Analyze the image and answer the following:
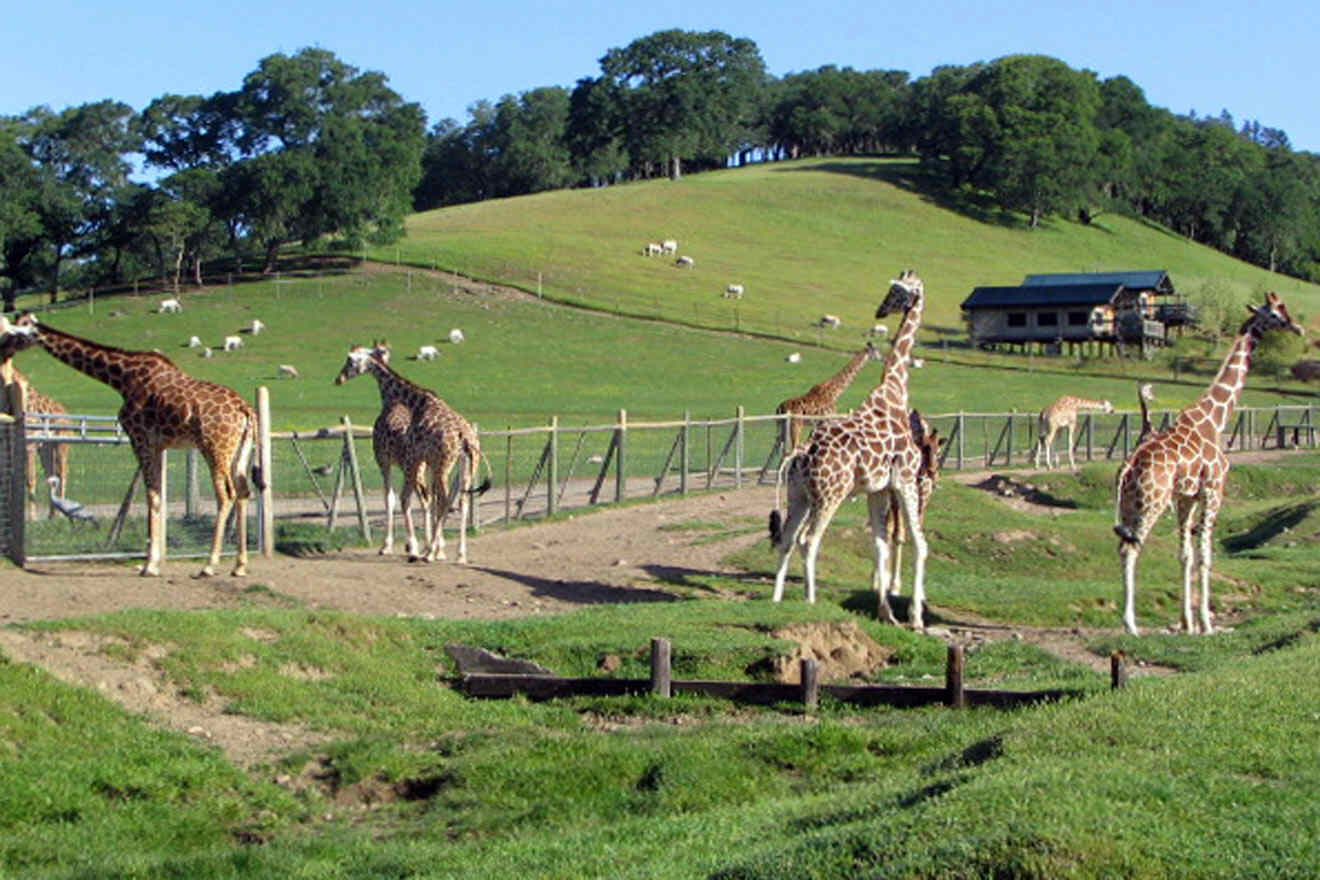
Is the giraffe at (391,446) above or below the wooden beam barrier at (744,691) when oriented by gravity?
above

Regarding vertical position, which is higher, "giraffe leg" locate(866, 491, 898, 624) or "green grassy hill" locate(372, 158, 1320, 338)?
"green grassy hill" locate(372, 158, 1320, 338)

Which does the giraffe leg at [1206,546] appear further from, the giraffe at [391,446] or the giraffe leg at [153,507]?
the giraffe leg at [153,507]

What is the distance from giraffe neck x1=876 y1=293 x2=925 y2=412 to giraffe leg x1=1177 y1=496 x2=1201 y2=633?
3715mm

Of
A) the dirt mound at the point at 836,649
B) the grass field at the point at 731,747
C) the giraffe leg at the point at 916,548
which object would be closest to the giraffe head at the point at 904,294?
the giraffe leg at the point at 916,548

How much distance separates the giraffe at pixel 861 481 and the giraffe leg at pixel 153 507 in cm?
742

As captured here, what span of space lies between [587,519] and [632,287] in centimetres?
6111

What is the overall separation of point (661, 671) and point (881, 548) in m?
6.60

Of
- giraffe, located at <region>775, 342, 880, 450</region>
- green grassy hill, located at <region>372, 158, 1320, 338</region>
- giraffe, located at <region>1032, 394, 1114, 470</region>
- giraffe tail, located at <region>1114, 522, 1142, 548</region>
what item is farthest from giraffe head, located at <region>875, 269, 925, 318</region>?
green grassy hill, located at <region>372, 158, 1320, 338</region>

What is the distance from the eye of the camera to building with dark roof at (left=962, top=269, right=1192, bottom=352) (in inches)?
3814

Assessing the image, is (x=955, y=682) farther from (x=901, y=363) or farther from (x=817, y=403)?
(x=817, y=403)

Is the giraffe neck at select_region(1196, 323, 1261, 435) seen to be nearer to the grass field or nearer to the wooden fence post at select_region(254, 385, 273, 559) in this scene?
the grass field

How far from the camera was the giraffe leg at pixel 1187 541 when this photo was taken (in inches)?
842

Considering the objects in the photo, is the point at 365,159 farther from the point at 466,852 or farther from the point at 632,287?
the point at 466,852

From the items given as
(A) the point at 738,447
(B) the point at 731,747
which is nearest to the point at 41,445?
(A) the point at 738,447
